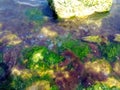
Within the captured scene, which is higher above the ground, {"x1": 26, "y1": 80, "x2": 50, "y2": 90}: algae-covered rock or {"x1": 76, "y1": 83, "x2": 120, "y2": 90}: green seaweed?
{"x1": 26, "y1": 80, "x2": 50, "y2": 90}: algae-covered rock

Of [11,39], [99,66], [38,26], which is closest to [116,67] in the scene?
[99,66]

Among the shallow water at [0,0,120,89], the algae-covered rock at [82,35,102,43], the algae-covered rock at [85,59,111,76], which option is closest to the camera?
the algae-covered rock at [85,59,111,76]

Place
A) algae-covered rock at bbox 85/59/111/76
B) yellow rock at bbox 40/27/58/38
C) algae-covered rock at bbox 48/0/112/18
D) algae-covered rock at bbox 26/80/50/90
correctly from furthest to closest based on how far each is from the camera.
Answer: algae-covered rock at bbox 48/0/112/18, yellow rock at bbox 40/27/58/38, algae-covered rock at bbox 85/59/111/76, algae-covered rock at bbox 26/80/50/90

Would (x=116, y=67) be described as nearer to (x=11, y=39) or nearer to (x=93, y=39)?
(x=93, y=39)

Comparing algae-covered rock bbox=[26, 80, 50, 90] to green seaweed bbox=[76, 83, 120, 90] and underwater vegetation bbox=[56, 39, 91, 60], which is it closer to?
green seaweed bbox=[76, 83, 120, 90]

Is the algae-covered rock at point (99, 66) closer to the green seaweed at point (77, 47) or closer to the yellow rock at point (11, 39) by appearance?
the green seaweed at point (77, 47)

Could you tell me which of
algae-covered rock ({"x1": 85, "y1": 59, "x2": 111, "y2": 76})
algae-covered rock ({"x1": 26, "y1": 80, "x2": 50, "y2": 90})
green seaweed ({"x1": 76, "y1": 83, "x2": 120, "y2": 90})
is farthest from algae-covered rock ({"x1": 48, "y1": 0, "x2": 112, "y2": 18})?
green seaweed ({"x1": 76, "y1": 83, "x2": 120, "y2": 90})

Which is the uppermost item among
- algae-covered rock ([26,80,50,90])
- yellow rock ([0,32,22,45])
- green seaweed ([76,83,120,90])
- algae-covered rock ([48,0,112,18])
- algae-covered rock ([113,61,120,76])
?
algae-covered rock ([48,0,112,18])

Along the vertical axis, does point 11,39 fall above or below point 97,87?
above

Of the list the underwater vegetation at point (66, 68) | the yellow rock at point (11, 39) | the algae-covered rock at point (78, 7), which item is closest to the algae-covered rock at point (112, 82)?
the underwater vegetation at point (66, 68)
